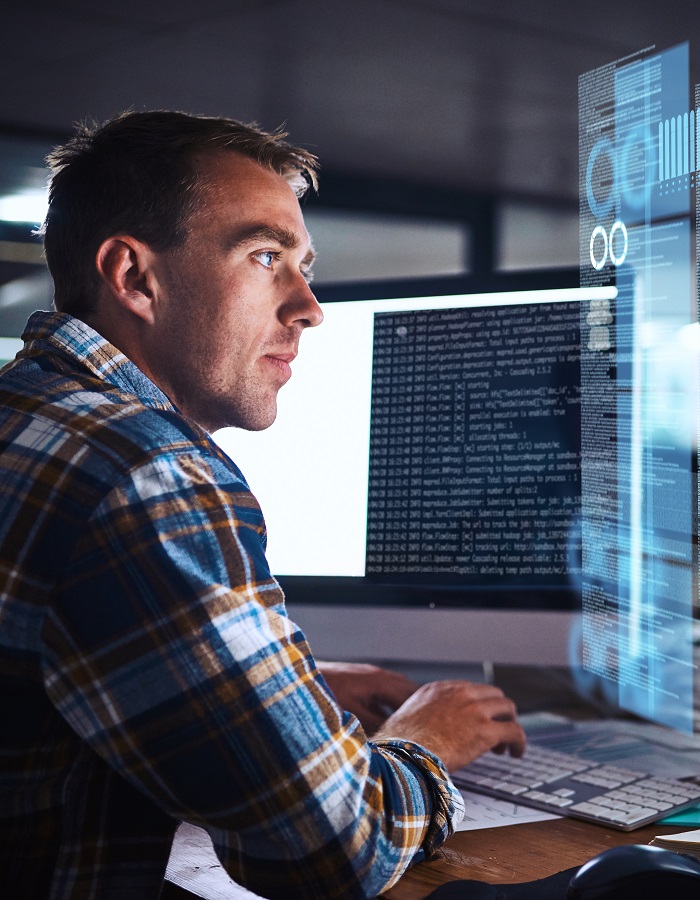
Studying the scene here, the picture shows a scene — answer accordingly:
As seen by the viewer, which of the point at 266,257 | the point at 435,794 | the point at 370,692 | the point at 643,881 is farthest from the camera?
the point at 370,692

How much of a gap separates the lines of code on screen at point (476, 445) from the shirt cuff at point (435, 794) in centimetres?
35

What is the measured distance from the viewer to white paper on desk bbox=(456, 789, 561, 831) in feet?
2.41

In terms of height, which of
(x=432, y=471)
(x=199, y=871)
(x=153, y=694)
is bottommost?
(x=199, y=871)

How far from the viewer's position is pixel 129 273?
2.67 feet

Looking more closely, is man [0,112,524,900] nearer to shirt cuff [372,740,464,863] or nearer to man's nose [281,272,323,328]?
shirt cuff [372,740,464,863]

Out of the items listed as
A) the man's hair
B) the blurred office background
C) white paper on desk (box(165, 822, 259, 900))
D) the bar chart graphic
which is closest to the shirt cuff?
white paper on desk (box(165, 822, 259, 900))

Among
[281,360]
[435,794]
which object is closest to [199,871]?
[435,794]

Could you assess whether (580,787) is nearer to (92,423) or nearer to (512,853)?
(512,853)

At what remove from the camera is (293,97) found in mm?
2521

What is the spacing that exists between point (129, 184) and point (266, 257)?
15 centimetres

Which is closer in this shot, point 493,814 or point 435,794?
point 435,794

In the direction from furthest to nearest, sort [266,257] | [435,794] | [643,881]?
[266,257] → [435,794] → [643,881]

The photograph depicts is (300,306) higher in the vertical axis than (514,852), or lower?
higher

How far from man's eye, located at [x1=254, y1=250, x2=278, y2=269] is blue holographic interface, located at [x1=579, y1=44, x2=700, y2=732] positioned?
0.36m
